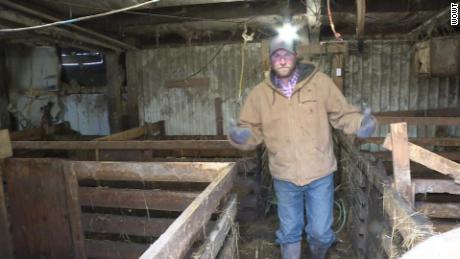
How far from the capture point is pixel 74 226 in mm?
3203

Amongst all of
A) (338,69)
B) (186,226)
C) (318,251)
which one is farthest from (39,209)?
(338,69)

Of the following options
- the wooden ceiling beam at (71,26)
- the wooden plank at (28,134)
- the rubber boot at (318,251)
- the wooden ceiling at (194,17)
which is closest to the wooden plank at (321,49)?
the wooden ceiling at (194,17)

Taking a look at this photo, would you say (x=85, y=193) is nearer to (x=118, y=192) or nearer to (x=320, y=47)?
(x=118, y=192)

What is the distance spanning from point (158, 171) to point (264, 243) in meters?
1.84

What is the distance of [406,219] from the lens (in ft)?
6.42

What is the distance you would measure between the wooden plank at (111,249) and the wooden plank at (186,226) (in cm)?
116

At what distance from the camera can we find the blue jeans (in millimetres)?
3002

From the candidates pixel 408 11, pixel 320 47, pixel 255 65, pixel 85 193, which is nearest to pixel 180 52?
pixel 255 65

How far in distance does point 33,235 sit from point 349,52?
5.84 meters

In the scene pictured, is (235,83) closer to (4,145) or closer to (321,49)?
(321,49)

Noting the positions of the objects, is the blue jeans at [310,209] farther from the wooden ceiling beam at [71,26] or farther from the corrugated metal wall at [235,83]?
the corrugated metal wall at [235,83]

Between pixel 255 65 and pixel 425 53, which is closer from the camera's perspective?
pixel 425 53

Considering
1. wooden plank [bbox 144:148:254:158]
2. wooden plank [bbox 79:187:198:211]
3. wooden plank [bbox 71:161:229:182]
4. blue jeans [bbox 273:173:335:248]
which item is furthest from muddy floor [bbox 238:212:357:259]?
wooden plank [bbox 71:161:229:182]

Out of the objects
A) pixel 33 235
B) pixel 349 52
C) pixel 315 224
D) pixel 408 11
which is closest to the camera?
pixel 315 224
